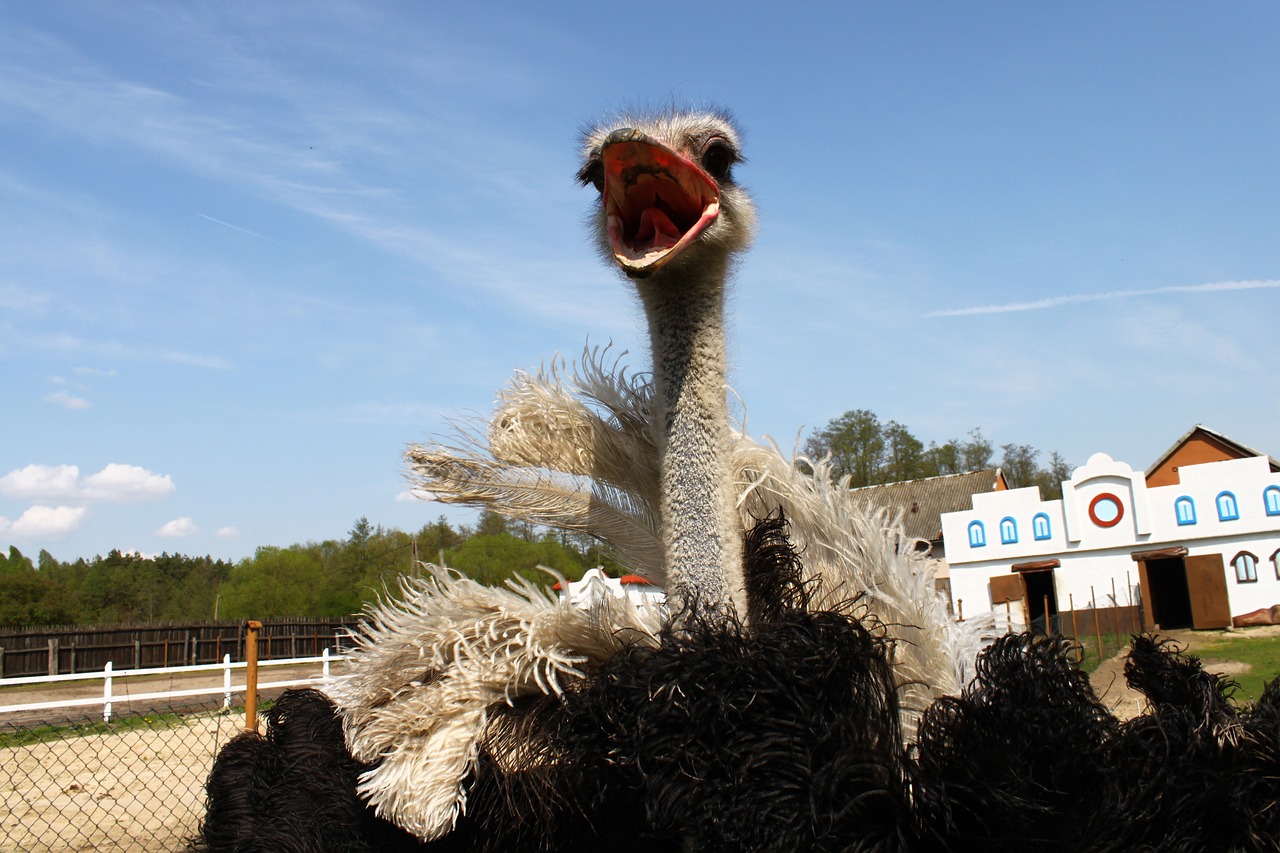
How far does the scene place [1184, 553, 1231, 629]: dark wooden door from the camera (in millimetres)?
21328

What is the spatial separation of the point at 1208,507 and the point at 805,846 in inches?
926

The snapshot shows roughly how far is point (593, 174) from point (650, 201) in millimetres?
453

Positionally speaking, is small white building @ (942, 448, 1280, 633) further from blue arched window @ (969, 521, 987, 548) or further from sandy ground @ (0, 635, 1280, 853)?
sandy ground @ (0, 635, 1280, 853)

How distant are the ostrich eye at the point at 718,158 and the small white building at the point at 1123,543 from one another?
19.9m

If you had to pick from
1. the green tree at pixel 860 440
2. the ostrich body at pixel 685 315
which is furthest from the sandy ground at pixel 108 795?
the green tree at pixel 860 440

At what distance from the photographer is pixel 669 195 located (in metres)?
2.32

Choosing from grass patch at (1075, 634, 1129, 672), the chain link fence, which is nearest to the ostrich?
the chain link fence

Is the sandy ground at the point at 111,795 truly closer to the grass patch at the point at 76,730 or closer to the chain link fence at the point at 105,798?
the chain link fence at the point at 105,798

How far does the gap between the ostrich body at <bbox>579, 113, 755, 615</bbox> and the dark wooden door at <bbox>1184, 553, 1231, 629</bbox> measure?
2233 cm

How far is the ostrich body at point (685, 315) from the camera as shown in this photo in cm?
224

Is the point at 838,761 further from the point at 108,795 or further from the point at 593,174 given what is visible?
the point at 108,795

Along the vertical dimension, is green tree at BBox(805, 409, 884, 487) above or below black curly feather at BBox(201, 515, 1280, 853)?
above

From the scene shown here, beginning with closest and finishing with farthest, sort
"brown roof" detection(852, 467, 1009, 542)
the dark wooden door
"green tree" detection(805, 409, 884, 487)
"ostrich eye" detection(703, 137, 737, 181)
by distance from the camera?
"ostrich eye" detection(703, 137, 737, 181) → the dark wooden door → "brown roof" detection(852, 467, 1009, 542) → "green tree" detection(805, 409, 884, 487)

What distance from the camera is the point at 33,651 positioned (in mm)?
22078
